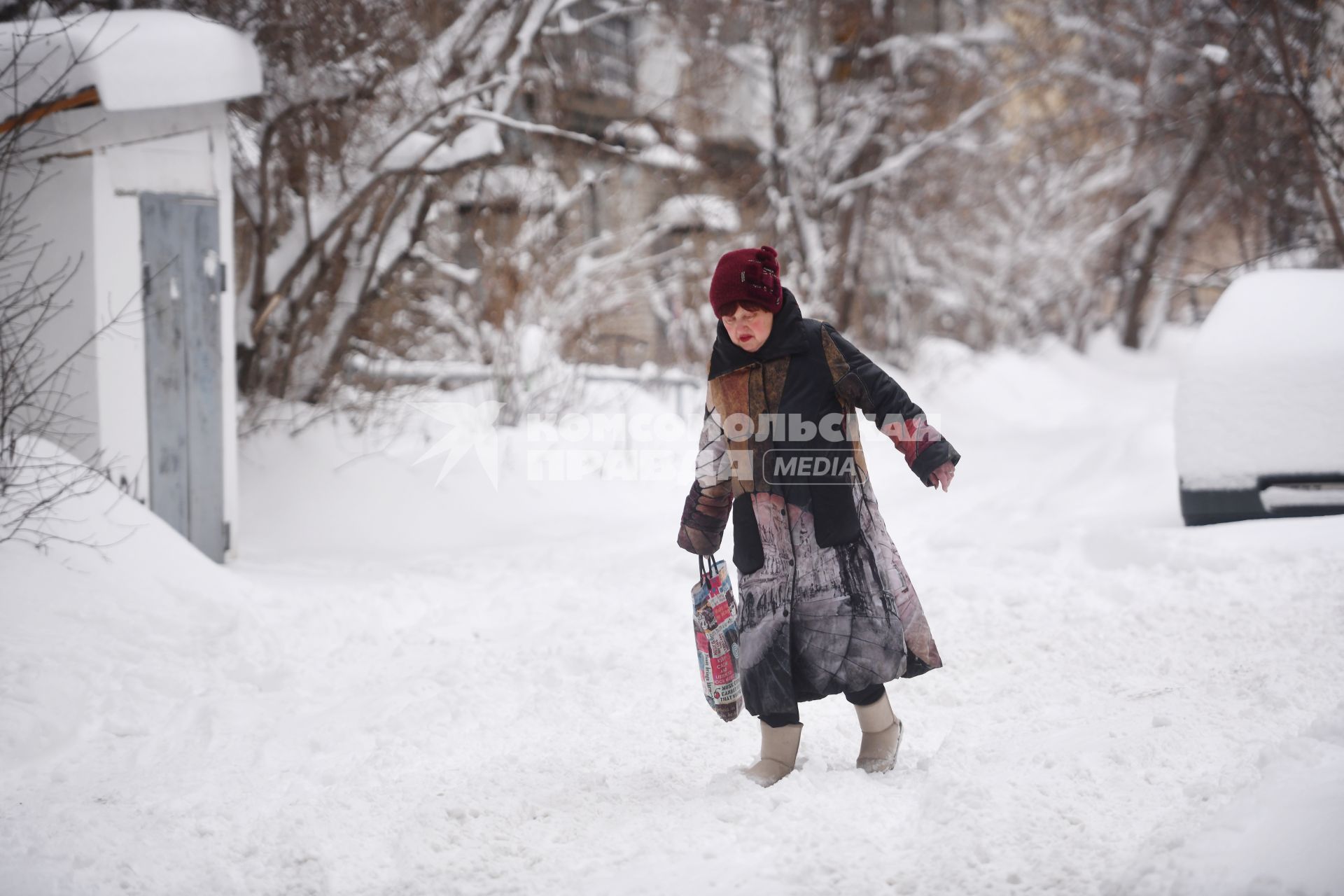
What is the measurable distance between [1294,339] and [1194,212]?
21.5 metres

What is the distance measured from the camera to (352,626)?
18.2ft

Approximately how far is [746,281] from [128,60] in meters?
3.82

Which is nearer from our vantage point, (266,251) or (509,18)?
(266,251)

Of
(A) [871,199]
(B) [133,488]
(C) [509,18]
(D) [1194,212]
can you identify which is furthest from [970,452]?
(D) [1194,212]

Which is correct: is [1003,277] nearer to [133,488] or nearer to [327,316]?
[327,316]

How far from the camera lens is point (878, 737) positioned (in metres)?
3.45

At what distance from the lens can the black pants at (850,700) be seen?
3.38m

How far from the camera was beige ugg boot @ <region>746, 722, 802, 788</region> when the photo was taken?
3410mm

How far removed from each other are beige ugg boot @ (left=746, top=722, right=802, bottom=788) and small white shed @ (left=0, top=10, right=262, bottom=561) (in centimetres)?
398

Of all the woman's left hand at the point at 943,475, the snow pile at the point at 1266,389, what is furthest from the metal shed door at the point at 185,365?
the snow pile at the point at 1266,389

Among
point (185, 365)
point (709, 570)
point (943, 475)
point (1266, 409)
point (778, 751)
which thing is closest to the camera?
point (943, 475)

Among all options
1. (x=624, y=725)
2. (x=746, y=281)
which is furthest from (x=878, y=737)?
(x=746, y=281)

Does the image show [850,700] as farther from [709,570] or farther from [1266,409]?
[1266,409]

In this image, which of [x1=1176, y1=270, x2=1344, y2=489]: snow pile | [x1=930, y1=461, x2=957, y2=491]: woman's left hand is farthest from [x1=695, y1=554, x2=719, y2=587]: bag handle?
[x1=1176, y1=270, x2=1344, y2=489]: snow pile
